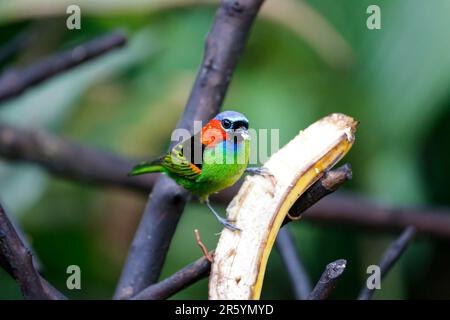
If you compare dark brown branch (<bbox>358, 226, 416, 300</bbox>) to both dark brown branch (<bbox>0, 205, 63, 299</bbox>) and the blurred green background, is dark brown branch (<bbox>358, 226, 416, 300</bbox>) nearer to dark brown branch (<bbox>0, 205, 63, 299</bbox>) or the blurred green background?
dark brown branch (<bbox>0, 205, 63, 299</bbox>)

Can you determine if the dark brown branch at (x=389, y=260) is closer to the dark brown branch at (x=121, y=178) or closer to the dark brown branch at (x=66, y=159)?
the dark brown branch at (x=121, y=178)

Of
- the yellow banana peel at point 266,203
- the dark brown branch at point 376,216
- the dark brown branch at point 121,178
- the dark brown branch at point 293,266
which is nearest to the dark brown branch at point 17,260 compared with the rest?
the yellow banana peel at point 266,203

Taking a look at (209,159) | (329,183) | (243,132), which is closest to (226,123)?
(243,132)

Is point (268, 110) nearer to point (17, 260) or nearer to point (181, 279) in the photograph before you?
point (181, 279)

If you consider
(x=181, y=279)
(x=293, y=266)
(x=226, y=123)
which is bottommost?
(x=293, y=266)
